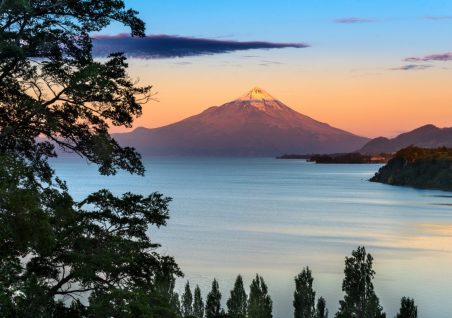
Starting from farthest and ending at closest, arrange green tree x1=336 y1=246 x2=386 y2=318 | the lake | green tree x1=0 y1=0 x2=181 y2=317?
the lake < green tree x1=336 y1=246 x2=386 y2=318 < green tree x1=0 y1=0 x2=181 y2=317

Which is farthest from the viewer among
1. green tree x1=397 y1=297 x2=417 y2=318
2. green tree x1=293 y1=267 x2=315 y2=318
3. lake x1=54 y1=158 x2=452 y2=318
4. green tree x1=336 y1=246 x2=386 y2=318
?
lake x1=54 y1=158 x2=452 y2=318

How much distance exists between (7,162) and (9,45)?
11.0 ft

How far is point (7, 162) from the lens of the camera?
13.1 meters

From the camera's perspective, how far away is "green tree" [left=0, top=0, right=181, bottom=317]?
607 inches

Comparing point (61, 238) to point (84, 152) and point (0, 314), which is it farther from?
point (0, 314)

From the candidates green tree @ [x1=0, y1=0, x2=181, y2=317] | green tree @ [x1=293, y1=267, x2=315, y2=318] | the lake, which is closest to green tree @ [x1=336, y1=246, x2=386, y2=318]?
green tree @ [x1=293, y1=267, x2=315, y2=318]

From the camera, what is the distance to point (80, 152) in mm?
18828

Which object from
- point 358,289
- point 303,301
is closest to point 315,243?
point 358,289

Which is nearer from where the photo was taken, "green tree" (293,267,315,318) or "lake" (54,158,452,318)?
"green tree" (293,267,315,318)

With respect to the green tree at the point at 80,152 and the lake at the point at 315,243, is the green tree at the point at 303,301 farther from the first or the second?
the green tree at the point at 80,152

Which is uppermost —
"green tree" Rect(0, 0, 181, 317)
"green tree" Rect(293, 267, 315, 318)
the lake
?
"green tree" Rect(0, 0, 181, 317)

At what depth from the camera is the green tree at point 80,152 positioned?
15.4m

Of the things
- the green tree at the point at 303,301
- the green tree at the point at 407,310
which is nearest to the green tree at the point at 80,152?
the green tree at the point at 407,310

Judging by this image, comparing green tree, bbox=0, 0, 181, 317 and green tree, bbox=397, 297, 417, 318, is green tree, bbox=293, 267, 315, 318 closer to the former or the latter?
green tree, bbox=397, 297, 417, 318
